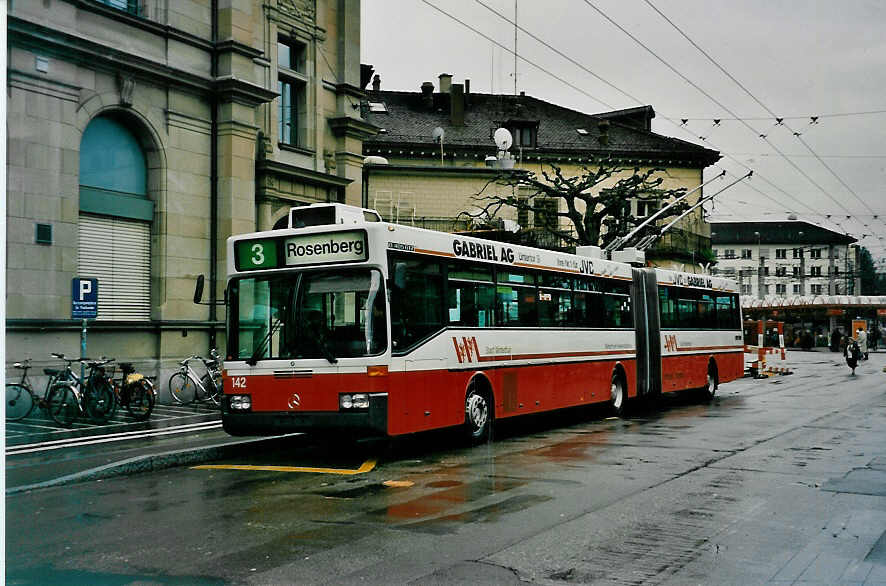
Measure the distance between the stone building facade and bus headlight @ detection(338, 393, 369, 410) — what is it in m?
7.13

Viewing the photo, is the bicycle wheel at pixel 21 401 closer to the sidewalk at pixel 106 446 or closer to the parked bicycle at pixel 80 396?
the sidewalk at pixel 106 446

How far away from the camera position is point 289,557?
21.7 feet

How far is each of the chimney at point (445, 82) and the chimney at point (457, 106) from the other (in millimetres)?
2081

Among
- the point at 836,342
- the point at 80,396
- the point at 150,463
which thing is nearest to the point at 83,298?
the point at 80,396

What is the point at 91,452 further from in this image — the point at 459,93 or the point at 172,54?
the point at 459,93

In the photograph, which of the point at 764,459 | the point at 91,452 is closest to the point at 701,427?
the point at 764,459

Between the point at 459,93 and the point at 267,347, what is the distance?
43061 millimetres

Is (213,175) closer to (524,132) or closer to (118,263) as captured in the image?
(118,263)

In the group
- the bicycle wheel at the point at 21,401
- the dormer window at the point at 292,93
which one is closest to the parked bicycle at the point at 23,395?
the bicycle wheel at the point at 21,401

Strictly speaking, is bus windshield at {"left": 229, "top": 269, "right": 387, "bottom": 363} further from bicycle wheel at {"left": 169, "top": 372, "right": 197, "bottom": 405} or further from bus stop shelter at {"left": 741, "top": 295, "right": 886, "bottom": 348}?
bus stop shelter at {"left": 741, "top": 295, "right": 886, "bottom": 348}

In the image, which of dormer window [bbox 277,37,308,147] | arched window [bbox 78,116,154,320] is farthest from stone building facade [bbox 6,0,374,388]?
dormer window [bbox 277,37,308,147]

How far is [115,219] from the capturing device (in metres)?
19.9

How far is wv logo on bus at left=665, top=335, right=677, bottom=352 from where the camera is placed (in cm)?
2175

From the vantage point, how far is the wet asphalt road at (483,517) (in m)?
6.29
